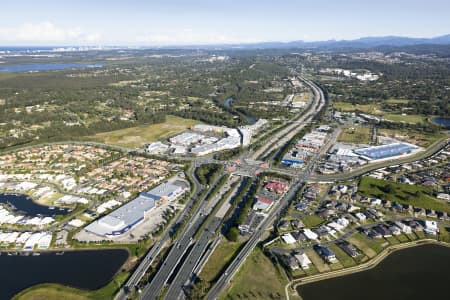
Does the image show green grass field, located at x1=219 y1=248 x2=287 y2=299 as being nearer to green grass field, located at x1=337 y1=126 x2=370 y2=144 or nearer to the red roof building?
the red roof building

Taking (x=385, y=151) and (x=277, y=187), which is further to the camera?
(x=385, y=151)

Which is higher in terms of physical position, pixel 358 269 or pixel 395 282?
pixel 358 269

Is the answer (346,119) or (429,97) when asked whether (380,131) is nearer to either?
(346,119)

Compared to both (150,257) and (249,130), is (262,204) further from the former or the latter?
(249,130)

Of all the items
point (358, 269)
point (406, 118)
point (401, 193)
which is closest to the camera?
point (358, 269)

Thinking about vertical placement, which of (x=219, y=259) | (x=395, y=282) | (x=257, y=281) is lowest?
(x=395, y=282)

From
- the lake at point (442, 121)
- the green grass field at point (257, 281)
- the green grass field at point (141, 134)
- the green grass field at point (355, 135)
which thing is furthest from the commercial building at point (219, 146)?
the lake at point (442, 121)

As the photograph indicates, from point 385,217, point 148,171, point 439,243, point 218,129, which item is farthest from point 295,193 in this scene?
point 218,129

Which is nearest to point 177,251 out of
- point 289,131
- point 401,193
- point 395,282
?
point 395,282
